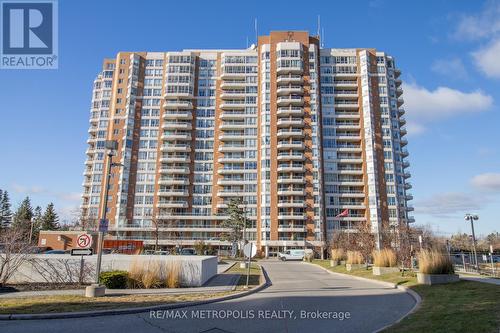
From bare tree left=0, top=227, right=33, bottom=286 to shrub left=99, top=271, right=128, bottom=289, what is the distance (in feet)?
13.3

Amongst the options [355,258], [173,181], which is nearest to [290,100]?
[173,181]

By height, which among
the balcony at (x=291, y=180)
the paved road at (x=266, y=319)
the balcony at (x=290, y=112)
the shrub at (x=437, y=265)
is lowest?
the paved road at (x=266, y=319)

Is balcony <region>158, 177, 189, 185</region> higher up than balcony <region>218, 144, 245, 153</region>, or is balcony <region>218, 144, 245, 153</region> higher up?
balcony <region>218, 144, 245, 153</region>

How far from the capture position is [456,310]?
9867 mm

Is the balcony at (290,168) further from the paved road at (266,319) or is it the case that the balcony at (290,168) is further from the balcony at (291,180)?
the paved road at (266,319)

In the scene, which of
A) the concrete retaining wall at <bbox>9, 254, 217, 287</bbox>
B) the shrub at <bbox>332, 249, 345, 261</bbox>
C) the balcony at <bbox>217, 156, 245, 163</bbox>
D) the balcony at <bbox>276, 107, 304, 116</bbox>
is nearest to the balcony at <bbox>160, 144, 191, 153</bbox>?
the balcony at <bbox>217, 156, 245, 163</bbox>

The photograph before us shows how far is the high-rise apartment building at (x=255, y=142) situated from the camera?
3120 inches

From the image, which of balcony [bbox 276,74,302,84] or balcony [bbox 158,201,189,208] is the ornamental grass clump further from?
balcony [bbox 276,74,302,84]

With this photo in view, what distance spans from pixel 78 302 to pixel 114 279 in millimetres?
4075

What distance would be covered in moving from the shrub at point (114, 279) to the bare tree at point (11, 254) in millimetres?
4054

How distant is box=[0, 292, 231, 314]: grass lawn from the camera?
10899mm

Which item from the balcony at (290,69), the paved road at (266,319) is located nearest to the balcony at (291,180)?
the balcony at (290,69)

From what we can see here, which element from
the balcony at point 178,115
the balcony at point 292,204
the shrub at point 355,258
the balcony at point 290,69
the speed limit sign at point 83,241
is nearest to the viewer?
the speed limit sign at point 83,241

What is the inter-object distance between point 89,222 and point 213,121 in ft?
124
